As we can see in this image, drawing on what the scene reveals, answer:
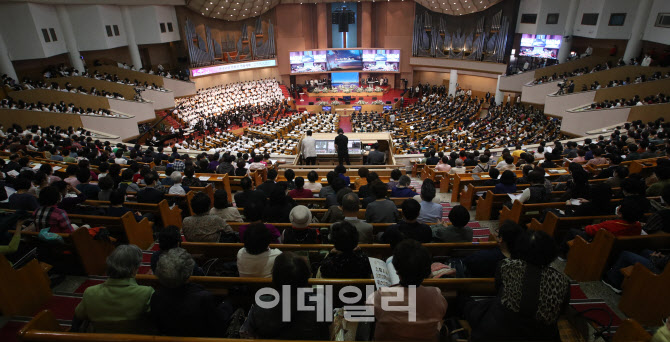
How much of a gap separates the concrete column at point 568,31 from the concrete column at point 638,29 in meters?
3.21

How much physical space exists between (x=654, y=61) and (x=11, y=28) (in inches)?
1039

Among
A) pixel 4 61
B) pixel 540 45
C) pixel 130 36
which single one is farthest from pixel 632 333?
pixel 130 36

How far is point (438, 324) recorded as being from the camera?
2170 millimetres

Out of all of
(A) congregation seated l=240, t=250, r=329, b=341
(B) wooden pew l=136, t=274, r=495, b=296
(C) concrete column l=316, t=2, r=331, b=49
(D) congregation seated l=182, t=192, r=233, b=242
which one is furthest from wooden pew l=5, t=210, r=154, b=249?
(C) concrete column l=316, t=2, r=331, b=49

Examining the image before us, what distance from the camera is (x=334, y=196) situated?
480 centimetres

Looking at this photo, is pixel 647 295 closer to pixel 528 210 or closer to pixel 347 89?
pixel 528 210

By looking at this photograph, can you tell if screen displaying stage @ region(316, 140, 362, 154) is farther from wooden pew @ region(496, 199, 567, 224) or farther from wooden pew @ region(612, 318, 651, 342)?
wooden pew @ region(612, 318, 651, 342)

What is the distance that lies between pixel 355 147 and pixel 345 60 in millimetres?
19691

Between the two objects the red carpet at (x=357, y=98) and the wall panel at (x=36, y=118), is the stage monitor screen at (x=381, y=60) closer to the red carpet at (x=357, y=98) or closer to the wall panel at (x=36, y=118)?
the red carpet at (x=357, y=98)

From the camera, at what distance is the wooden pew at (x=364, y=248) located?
3.27 m

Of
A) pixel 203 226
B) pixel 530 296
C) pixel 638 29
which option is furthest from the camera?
pixel 638 29

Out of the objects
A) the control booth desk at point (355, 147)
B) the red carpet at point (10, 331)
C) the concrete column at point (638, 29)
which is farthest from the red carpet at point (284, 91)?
the red carpet at point (10, 331)

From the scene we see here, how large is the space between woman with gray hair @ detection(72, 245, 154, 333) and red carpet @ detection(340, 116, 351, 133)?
1967cm

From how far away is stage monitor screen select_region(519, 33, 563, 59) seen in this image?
65.3 feet
